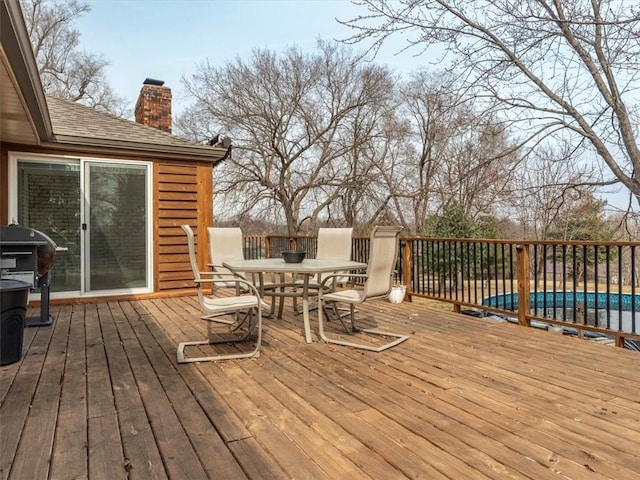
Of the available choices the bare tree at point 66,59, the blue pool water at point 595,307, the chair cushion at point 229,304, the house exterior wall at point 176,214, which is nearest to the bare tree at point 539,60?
the blue pool water at point 595,307

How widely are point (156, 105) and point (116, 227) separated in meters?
2.92

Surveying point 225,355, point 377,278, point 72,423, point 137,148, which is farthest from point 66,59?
point 72,423

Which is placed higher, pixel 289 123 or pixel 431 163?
pixel 289 123

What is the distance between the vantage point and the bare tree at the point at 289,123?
14.0 m

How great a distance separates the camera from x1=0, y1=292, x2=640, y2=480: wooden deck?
168cm

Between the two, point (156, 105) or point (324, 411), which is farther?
point (156, 105)

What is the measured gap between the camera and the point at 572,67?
6.64 m

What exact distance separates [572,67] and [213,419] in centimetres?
755

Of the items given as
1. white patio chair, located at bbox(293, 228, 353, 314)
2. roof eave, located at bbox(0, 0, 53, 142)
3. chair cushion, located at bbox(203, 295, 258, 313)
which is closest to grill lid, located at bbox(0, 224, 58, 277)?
roof eave, located at bbox(0, 0, 53, 142)

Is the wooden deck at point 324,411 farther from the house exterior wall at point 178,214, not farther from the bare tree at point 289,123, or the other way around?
the bare tree at point 289,123

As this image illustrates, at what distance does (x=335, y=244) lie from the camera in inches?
211

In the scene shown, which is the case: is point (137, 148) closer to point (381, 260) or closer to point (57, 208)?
point (57, 208)

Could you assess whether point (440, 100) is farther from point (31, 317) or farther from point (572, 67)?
point (31, 317)

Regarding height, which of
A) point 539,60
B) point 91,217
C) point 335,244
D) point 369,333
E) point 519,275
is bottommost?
point 369,333
